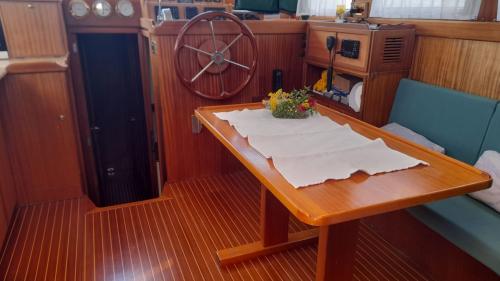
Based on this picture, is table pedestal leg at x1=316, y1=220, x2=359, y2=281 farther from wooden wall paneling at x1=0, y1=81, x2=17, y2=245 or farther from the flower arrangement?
wooden wall paneling at x1=0, y1=81, x2=17, y2=245

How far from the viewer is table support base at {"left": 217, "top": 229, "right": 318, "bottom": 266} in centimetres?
178

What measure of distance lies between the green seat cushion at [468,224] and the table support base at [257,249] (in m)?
0.55

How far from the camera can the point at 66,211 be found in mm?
2252

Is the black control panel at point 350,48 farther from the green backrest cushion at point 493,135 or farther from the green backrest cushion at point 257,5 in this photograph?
the green backrest cushion at point 493,135

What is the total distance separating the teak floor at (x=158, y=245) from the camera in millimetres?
1713

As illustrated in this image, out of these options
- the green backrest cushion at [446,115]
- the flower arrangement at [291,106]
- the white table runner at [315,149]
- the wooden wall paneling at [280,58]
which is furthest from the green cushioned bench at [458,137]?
the wooden wall paneling at [280,58]

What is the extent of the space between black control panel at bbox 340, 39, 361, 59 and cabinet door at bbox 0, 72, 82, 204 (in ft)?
5.65

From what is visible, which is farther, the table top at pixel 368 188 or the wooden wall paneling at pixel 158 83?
the wooden wall paneling at pixel 158 83

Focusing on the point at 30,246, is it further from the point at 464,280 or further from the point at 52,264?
the point at 464,280

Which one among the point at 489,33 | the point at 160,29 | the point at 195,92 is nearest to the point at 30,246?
the point at 195,92

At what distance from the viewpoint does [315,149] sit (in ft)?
4.42

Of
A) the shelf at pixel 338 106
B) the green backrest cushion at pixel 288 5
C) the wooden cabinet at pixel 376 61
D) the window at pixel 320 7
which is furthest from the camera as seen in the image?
the window at pixel 320 7

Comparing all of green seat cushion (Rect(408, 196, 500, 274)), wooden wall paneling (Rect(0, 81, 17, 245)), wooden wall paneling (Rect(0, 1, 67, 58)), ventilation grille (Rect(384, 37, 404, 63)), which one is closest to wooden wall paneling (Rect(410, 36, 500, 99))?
ventilation grille (Rect(384, 37, 404, 63))

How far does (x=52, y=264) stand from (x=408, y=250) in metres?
1.74
